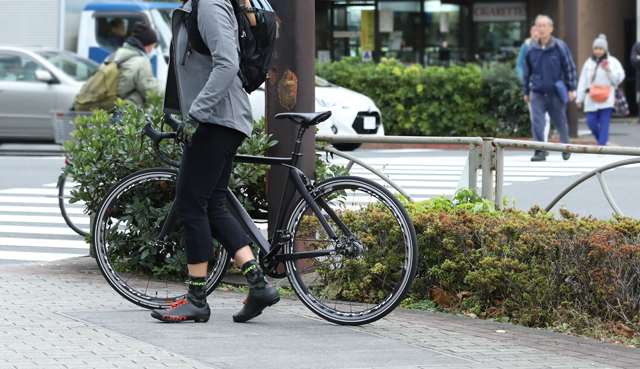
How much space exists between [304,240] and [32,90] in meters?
12.4

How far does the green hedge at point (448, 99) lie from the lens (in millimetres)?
17234

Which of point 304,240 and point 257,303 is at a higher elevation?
point 304,240

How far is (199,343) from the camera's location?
173 inches

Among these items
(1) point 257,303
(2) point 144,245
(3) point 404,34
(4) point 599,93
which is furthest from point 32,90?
(1) point 257,303

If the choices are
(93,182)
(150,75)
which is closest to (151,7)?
(150,75)

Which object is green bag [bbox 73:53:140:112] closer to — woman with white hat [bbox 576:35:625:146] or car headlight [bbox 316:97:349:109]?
car headlight [bbox 316:97:349:109]

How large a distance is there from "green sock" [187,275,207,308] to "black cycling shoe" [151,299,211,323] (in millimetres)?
22

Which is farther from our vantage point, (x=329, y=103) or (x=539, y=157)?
(x=329, y=103)

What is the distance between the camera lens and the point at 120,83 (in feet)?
30.6

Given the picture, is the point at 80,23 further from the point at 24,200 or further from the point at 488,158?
the point at 488,158

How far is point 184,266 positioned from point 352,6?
67.9ft

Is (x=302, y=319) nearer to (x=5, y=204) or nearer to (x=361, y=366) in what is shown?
(x=361, y=366)

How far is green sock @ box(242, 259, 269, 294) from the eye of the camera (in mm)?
4797

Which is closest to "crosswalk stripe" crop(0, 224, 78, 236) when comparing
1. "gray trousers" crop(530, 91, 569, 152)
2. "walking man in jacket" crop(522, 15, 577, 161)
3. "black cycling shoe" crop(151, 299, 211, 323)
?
→ "black cycling shoe" crop(151, 299, 211, 323)
